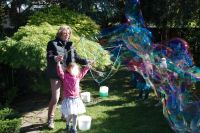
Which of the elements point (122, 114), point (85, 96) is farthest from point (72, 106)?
point (85, 96)

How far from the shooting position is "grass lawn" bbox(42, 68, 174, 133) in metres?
7.09

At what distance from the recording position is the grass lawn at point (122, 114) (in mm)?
7094

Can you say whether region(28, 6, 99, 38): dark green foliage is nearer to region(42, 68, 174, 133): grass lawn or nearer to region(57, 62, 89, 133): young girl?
region(42, 68, 174, 133): grass lawn

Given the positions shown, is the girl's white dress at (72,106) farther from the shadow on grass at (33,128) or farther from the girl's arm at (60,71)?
the shadow on grass at (33,128)

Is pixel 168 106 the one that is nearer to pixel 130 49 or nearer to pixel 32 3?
pixel 130 49

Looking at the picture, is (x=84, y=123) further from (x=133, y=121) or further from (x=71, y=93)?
(x=133, y=121)

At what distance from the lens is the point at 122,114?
8023 mm

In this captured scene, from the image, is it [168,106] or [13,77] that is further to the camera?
[13,77]

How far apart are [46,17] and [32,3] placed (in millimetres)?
3354

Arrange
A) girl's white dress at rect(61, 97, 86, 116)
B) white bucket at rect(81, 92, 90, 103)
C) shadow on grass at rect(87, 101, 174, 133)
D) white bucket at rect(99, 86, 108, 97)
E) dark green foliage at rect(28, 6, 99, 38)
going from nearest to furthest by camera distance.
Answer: girl's white dress at rect(61, 97, 86, 116), shadow on grass at rect(87, 101, 174, 133), white bucket at rect(81, 92, 90, 103), white bucket at rect(99, 86, 108, 97), dark green foliage at rect(28, 6, 99, 38)

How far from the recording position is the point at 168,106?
6453mm

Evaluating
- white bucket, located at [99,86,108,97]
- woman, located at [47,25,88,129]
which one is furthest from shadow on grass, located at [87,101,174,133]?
white bucket, located at [99,86,108,97]

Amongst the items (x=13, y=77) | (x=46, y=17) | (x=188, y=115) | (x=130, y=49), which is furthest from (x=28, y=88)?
(x=188, y=115)

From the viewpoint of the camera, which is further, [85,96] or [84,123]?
[85,96]
